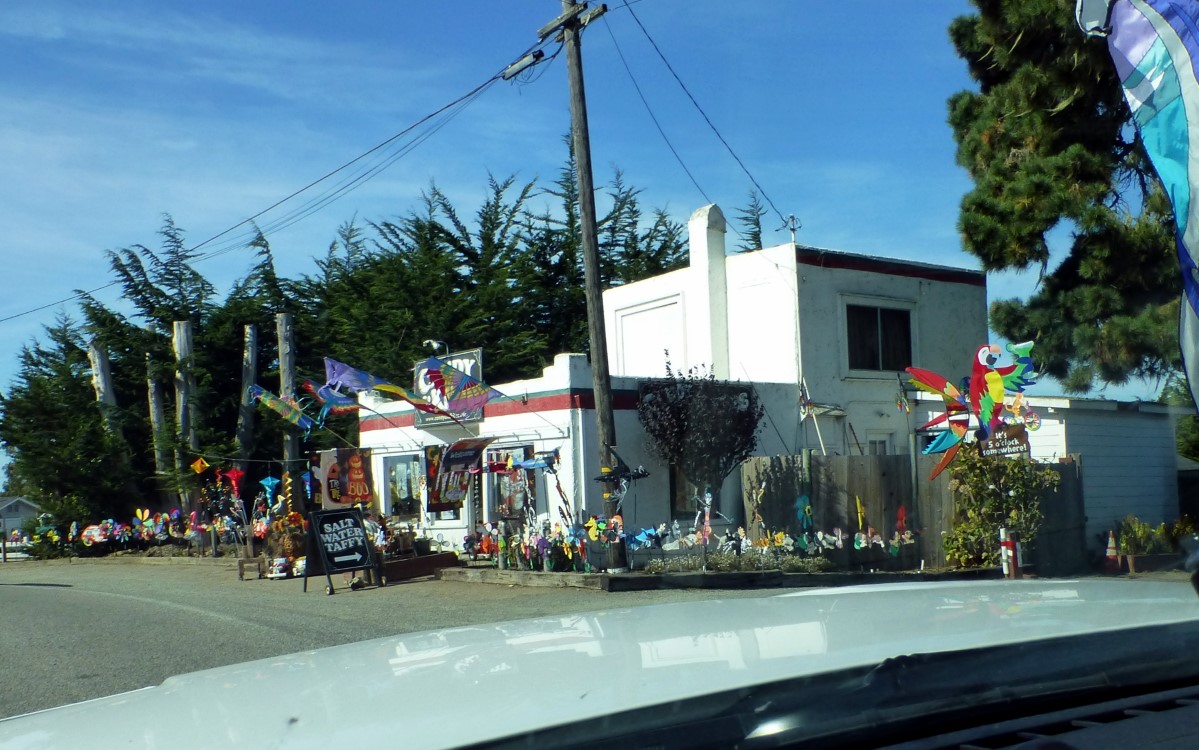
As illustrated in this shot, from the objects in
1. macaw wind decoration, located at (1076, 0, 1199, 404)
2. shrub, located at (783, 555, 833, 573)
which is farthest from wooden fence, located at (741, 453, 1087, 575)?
macaw wind decoration, located at (1076, 0, 1199, 404)

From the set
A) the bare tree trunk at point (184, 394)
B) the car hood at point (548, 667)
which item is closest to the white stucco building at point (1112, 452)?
the car hood at point (548, 667)

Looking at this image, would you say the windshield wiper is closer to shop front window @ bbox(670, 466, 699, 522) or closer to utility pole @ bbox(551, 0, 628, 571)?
utility pole @ bbox(551, 0, 628, 571)

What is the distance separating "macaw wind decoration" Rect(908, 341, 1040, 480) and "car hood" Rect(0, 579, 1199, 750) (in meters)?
12.1

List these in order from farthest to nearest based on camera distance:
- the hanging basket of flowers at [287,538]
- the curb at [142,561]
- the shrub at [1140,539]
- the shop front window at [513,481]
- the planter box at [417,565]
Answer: the curb at [142,561] → the hanging basket of flowers at [287,538] → the shop front window at [513,481] → the shrub at [1140,539] → the planter box at [417,565]

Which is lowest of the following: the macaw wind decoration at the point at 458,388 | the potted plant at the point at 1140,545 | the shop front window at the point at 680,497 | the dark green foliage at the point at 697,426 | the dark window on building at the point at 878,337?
the potted plant at the point at 1140,545

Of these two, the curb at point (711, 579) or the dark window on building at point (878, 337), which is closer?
the curb at point (711, 579)

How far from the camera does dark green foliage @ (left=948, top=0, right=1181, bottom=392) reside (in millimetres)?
16656

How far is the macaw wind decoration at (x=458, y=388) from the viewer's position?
18.0 metres

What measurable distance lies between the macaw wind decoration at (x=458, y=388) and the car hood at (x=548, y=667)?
14.8 meters

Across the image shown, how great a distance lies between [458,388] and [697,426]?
4.01m

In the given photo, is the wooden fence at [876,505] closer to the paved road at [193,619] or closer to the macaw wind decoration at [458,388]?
the paved road at [193,619]

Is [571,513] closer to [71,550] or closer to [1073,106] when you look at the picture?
[1073,106]

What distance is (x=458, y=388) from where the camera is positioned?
59.2ft

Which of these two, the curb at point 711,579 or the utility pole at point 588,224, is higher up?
the utility pole at point 588,224
